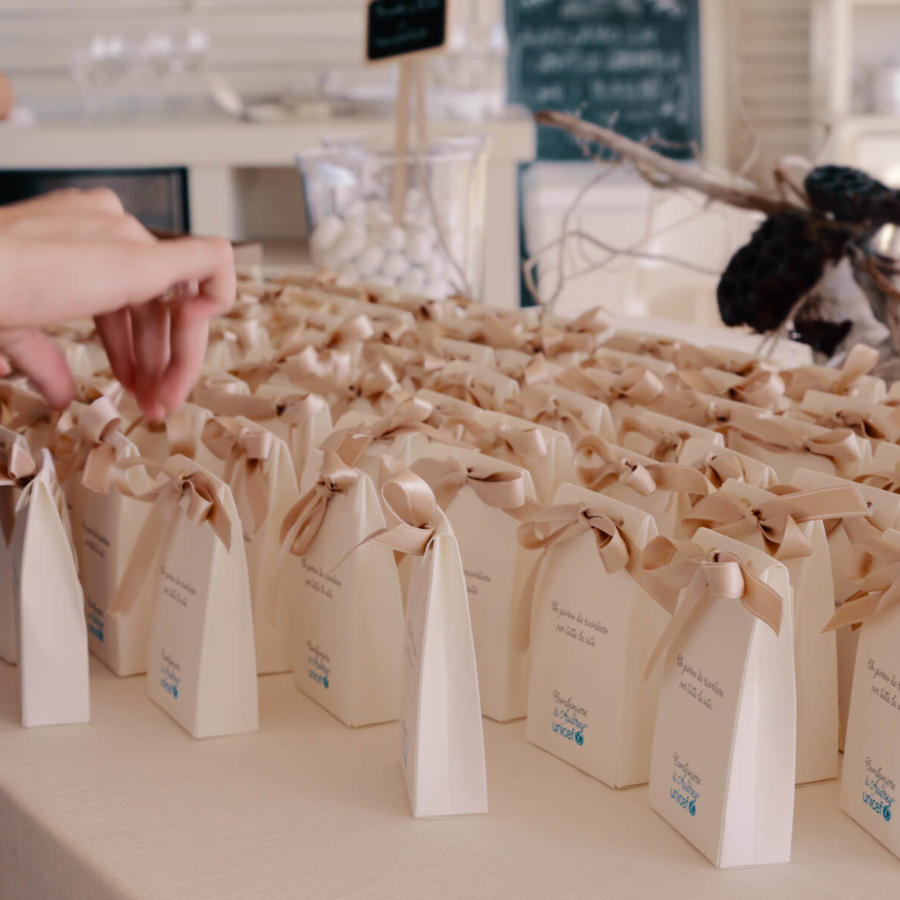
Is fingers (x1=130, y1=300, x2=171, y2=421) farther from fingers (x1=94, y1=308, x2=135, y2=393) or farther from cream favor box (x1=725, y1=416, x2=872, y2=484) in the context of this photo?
cream favor box (x1=725, y1=416, x2=872, y2=484)

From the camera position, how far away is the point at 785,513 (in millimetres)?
705

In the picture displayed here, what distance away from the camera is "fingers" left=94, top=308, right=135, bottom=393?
0.94 metres

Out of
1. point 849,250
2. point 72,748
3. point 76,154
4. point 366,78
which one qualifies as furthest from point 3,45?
point 72,748

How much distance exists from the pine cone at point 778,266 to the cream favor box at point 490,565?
0.63m

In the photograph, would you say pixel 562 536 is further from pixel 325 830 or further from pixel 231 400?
pixel 231 400

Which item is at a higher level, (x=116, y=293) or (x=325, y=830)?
(x=116, y=293)

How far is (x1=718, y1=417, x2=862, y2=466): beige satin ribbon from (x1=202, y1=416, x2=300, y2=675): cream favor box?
0.34 metres

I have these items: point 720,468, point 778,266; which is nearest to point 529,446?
point 720,468

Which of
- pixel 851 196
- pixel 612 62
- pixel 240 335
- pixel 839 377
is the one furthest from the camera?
pixel 612 62

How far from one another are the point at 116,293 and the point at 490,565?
0.97 feet

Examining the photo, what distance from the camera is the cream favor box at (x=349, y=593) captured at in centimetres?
82

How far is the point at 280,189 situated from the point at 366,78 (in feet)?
1.54

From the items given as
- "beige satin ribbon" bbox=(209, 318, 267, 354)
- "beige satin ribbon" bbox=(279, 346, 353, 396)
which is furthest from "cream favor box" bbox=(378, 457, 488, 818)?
"beige satin ribbon" bbox=(209, 318, 267, 354)

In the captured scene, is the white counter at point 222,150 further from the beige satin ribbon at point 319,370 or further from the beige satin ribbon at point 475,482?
the beige satin ribbon at point 475,482
